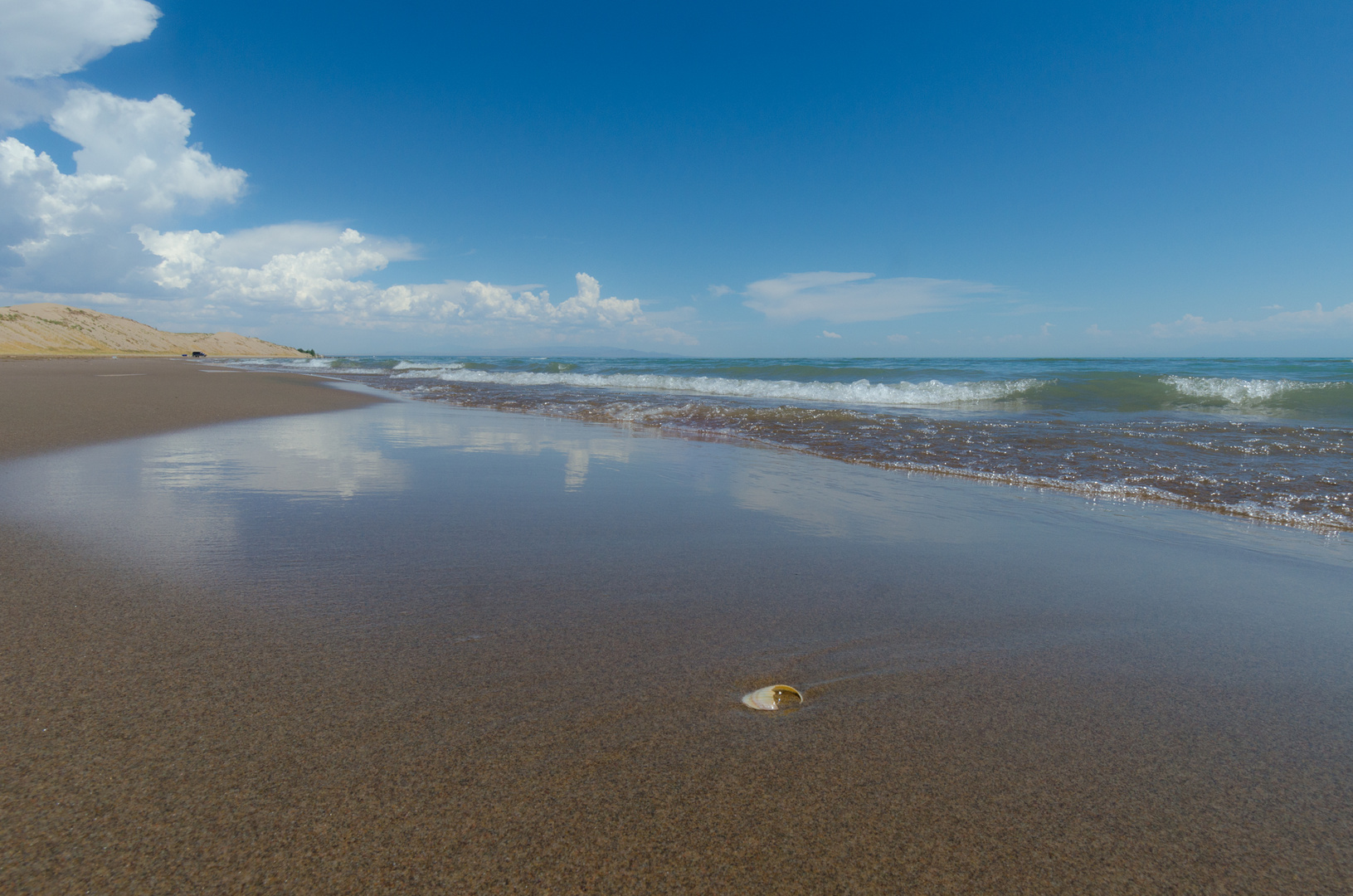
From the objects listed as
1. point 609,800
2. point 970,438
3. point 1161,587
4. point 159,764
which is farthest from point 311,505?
point 970,438

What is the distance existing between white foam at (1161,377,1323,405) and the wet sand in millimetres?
20594

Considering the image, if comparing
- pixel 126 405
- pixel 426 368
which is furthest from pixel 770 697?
pixel 426 368

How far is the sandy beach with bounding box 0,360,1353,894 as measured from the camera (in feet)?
4.09

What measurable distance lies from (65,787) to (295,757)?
1.41 ft

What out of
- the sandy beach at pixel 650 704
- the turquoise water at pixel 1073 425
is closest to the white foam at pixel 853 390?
the turquoise water at pixel 1073 425

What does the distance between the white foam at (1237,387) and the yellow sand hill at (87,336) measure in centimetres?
5546

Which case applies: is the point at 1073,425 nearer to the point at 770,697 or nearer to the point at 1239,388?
the point at 770,697

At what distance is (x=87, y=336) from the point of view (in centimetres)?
4619

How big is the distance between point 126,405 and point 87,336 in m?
51.1

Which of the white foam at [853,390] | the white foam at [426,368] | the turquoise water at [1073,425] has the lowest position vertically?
the turquoise water at [1073,425]

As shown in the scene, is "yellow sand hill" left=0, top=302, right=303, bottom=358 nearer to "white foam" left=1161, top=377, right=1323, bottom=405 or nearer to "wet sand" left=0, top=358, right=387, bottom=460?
"wet sand" left=0, top=358, right=387, bottom=460

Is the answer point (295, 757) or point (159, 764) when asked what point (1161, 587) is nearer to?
point (295, 757)

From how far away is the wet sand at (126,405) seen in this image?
6.70m

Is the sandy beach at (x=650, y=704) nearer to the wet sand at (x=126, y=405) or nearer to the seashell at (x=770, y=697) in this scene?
the seashell at (x=770, y=697)
